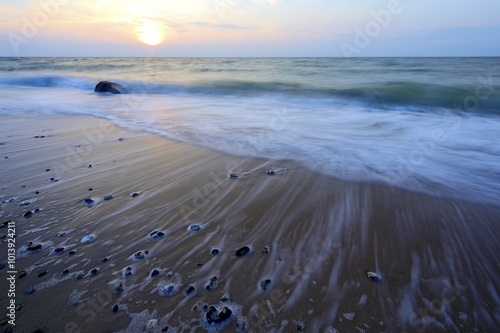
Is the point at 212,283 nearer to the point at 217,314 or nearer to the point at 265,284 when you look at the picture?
the point at 217,314

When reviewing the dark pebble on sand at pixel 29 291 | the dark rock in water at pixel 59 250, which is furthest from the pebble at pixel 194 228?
the dark pebble on sand at pixel 29 291

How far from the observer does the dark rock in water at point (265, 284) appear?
1919 millimetres

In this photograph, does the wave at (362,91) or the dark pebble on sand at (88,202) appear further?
the wave at (362,91)

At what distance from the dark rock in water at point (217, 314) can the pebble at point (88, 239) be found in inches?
53.2

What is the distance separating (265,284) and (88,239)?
1.62 m

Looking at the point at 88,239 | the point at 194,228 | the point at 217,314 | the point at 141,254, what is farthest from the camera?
the point at 194,228

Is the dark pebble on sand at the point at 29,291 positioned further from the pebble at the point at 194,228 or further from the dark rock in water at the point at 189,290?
the pebble at the point at 194,228

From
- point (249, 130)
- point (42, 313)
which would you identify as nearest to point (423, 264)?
point (42, 313)

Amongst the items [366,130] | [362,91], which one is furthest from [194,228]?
[362,91]

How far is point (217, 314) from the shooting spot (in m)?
1.70

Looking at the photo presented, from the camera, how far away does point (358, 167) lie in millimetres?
4203

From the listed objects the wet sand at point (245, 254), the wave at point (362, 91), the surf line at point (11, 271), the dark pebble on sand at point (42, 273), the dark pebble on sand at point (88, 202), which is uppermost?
the surf line at point (11, 271)

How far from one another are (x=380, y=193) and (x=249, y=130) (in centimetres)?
379

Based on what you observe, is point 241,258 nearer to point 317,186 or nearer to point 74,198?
point 317,186
